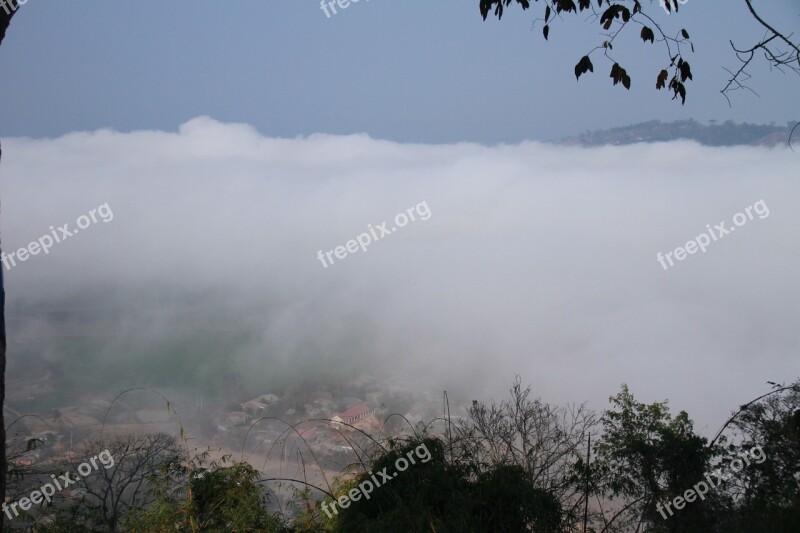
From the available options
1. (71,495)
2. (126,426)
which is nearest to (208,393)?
(126,426)

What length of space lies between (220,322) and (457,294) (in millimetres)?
40286

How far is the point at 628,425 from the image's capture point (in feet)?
13.1

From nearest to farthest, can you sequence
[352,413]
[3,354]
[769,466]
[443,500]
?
[3,354], [443,500], [769,466], [352,413]

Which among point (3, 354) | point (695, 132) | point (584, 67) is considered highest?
point (695, 132)

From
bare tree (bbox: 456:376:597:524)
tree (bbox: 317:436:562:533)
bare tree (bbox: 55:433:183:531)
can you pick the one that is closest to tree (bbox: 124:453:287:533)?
bare tree (bbox: 55:433:183:531)

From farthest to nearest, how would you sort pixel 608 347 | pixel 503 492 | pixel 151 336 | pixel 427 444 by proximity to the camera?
pixel 608 347, pixel 151 336, pixel 427 444, pixel 503 492

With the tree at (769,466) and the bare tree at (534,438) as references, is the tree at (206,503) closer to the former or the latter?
the bare tree at (534,438)

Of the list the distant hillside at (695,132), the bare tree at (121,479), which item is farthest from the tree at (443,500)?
the distant hillside at (695,132)

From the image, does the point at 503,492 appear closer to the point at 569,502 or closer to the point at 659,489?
the point at 569,502

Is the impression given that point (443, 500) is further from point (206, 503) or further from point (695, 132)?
point (695, 132)

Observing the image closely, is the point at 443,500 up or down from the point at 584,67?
down

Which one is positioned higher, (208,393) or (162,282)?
(162,282)

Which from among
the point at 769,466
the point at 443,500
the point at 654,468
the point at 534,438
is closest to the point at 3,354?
the point at 443,500

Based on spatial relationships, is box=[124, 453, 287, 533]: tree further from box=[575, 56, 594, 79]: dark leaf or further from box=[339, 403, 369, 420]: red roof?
box=[575, 56, 594, 79]: dark leaf
